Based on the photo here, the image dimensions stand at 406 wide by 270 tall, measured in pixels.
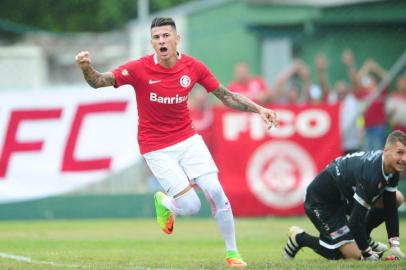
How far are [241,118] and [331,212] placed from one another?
7.08 meters

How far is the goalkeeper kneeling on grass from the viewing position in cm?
1019

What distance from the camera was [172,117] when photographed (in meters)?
10.6

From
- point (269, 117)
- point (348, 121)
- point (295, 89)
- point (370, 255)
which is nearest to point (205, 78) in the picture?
point (269, 117)

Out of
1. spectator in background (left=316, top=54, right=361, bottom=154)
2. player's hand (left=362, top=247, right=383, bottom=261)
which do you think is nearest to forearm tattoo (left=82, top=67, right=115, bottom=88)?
player's hand (left=362, top=247, right=383, bottom=261)

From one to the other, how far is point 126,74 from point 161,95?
402 mm

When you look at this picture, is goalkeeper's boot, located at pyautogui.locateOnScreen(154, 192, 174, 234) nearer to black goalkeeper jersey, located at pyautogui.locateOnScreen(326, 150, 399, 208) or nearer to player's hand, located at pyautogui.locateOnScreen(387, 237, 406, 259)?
black goalkeeper jersey, located at pyautogui.locateOnScreen(326, 150, 399, 208)

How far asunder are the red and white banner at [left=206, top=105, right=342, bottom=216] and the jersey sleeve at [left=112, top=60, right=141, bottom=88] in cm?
738

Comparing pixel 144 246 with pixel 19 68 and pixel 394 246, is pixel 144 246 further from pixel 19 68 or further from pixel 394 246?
pixel 19 68

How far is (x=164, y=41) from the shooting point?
34.2 feet

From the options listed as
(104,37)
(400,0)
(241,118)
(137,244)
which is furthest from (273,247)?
(104,37)

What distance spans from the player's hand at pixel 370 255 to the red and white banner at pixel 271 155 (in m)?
6.90

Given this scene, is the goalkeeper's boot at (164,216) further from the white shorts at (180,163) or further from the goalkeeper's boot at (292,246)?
the goalkeeper's boot at (292,246)

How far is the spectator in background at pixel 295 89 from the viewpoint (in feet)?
60.5

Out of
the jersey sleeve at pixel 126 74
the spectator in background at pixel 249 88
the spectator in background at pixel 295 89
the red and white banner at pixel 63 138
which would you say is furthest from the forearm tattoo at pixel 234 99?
the spectator in background at pixel 295 89
